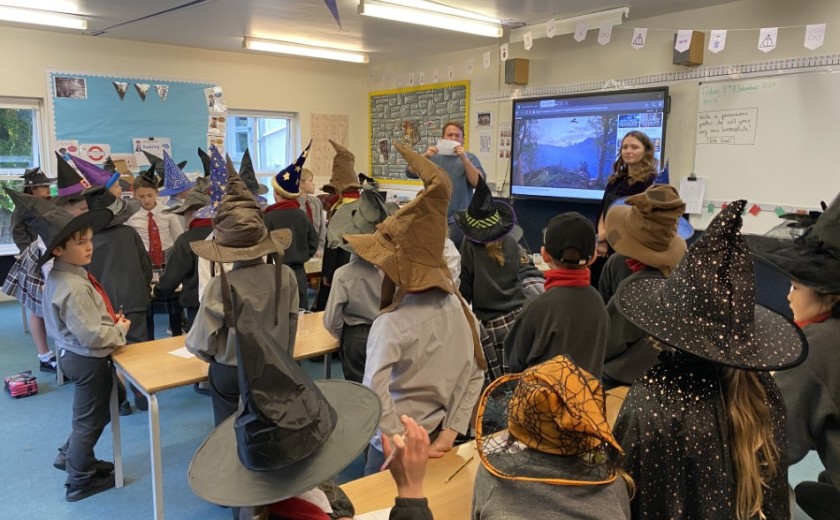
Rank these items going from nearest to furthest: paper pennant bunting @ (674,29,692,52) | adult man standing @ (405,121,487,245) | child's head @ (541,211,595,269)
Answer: child's head @ (541,211,595,269) < adult man standing @ (405,121,487,245) < paper pennant bunting @ (674,29,692,52)

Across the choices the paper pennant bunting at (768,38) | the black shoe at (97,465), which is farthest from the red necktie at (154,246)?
the paper pennant bunting at (768,38)

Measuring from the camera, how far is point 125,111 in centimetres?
675

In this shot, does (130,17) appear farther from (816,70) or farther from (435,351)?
(816,70)

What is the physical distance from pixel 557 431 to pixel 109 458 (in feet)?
10.1

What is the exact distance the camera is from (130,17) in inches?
216

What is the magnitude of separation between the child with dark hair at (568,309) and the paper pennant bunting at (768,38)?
3348mm

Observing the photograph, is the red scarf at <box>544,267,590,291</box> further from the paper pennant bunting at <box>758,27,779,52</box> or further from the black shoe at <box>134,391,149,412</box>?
the paper pennant bunting at <box>758,27,779,52</box>

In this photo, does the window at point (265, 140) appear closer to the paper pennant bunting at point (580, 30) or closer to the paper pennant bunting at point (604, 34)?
the paper pennant bunting at point (580, 30)

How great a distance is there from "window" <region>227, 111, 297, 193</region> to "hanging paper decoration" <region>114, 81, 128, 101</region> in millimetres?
1531

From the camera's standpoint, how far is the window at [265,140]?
8.12 m

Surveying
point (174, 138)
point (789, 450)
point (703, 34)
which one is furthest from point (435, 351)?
point (174, 138)

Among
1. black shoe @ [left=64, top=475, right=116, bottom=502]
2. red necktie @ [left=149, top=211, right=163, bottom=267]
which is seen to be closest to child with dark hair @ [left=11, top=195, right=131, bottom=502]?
black shoe @ [left=64, top=475, right=116, bottom=502]

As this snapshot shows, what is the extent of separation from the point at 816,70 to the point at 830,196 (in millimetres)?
925

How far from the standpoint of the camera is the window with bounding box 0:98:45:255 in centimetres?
624
